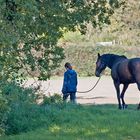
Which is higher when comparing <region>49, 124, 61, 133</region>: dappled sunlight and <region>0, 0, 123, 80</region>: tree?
<region>0, 0, 123, 80</region>: tree

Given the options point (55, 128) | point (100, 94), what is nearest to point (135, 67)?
point (55, 128)

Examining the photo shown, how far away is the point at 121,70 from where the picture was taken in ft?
71.4

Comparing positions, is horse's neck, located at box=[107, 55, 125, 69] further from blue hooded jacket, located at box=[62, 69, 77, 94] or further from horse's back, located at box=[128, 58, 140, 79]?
blue hooded jacket, located at box=[62, 69, 77, 94]

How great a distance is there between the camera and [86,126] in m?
13.7

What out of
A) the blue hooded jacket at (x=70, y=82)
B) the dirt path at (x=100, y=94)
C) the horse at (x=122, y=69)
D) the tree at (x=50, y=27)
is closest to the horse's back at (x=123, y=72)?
the horse at (x=122, y=69)

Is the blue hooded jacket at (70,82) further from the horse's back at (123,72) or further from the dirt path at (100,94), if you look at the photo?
the horse's back at (123,72)

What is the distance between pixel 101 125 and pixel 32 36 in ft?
9.94

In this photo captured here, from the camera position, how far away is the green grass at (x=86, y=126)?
12.3 m

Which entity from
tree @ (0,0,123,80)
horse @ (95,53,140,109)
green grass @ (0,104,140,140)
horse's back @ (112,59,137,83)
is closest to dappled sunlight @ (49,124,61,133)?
green grass @ (0,104,140,140)

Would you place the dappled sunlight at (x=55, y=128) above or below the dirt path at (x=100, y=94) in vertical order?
below

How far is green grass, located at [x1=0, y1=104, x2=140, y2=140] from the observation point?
1226 centimetres

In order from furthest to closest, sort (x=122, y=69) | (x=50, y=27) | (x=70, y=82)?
(x=70, y=82), (x=122, y=69), (x=50, y=27)

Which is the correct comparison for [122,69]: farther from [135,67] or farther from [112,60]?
[112,60]

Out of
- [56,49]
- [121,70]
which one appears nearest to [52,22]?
[56,49]
